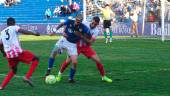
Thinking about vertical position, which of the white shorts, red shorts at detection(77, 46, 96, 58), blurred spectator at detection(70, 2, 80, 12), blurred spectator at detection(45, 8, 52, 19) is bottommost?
blurred spectator at detection(45, 8, 52, 19)

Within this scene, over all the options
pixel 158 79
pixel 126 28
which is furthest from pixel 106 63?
pixel 126 28

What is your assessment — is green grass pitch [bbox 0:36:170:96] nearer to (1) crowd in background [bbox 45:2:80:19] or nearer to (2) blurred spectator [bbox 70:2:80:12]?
(2) blurred spectator [bbox 70:2:80:12]

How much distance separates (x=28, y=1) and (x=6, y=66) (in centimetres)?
3537

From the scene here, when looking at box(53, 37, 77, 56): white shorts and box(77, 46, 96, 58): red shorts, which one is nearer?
box(53, 37, 77, 56): white shorts

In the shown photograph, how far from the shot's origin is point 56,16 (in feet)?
172

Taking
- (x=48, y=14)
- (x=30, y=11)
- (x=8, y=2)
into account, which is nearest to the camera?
(x=48, y=14)

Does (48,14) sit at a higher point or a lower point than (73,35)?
lower

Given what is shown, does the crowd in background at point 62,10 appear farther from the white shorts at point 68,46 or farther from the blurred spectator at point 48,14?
the white shorts at point 68,46

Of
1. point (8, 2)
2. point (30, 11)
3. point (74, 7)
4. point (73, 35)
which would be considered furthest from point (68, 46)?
point (8, 2)

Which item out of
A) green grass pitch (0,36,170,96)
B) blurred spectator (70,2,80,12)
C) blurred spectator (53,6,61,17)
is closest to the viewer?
green grass pitch (0,36,170,96)

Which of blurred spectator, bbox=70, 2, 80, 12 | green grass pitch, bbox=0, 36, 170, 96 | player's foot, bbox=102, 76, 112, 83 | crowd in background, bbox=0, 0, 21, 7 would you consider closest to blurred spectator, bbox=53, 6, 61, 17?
blurred spectator, bbox=70, 2, 80, 12

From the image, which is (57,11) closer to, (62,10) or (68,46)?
(62,10)

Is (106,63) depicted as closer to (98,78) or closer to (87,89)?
(98,78)

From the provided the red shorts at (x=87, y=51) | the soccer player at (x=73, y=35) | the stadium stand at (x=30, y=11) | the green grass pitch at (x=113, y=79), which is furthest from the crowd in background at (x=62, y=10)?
the soccer player at (x=73, y=35)
